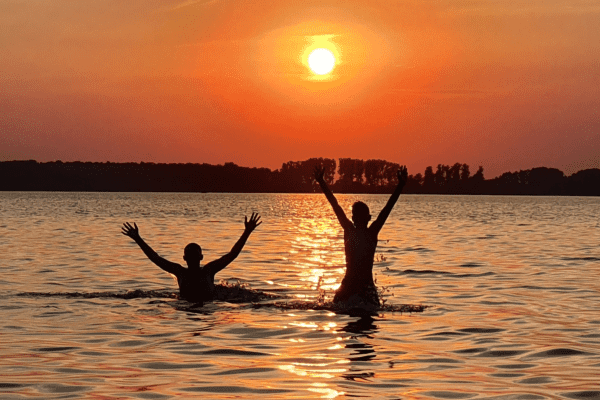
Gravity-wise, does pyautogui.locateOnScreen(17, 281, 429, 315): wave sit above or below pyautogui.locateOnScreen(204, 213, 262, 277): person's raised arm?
below

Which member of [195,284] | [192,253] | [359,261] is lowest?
[195,284]

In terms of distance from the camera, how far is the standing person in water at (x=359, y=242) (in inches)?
600

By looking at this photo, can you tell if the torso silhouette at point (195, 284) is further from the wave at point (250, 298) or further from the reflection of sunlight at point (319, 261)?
the reflection of sunlight at point (319, 261)

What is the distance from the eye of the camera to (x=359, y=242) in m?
15.8

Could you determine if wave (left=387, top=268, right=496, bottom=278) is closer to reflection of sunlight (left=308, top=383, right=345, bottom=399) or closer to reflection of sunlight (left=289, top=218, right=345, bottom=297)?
reflection of sunlight (left=289, top=218, right=345, bottom=297)

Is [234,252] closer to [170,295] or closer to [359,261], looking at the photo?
[359,261]

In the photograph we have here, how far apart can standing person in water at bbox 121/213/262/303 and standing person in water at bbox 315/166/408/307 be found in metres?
1.87

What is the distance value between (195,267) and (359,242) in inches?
147

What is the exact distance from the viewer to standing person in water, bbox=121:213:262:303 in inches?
662

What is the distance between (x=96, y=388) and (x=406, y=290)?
42.3 ft

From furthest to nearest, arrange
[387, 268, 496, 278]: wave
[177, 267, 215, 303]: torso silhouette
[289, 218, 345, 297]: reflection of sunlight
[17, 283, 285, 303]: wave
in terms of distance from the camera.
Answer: [387, 268, 496, 278]: wave
[289, 218, 345, 297]: reflection of sunlight
[17, 283, 285, 303]: wave
[177, 267, 215, 303]: torso silhouette

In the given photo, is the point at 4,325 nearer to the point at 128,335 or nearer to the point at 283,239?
the point at 128,335

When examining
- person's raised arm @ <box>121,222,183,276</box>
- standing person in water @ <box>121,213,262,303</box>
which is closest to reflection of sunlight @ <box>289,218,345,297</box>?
standing person in water @ <box>121,213,262,303</box>

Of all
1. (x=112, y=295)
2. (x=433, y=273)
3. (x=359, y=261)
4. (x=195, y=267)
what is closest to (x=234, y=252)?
(x=195, y=267)
